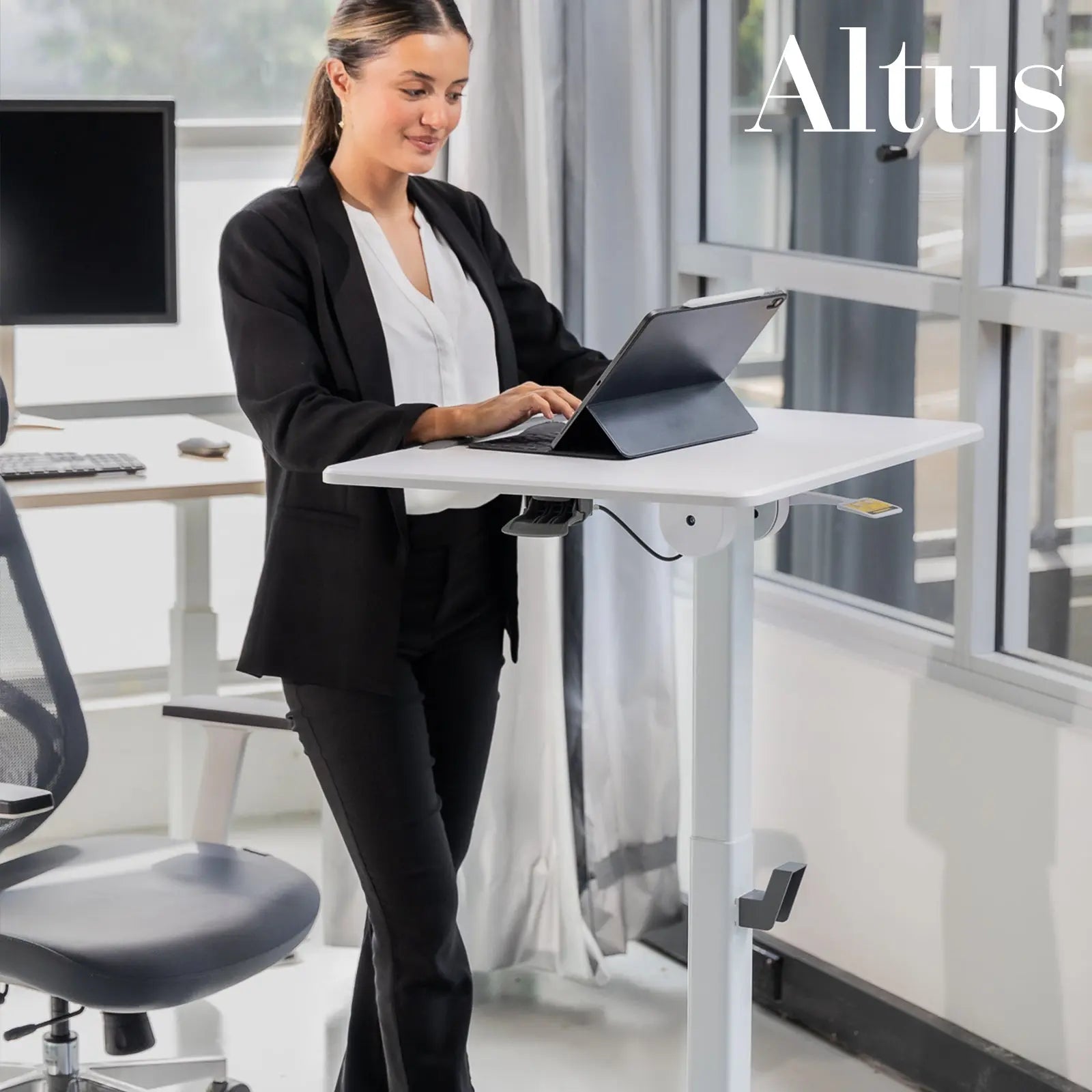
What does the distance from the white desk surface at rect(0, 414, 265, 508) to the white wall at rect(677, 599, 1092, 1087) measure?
2.94 feet

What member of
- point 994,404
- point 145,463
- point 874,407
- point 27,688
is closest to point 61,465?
point 145,463

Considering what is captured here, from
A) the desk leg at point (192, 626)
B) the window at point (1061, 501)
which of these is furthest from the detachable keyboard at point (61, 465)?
the window at point (1061, 501)

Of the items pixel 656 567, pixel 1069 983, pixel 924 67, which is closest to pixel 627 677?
pixel 656 567

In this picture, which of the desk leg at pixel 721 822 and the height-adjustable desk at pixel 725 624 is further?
the desk leg at pixel 721 822

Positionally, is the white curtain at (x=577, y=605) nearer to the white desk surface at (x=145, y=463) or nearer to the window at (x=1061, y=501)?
the white desk surface at (x=145, y=463)

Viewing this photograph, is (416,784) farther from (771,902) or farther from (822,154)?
(822,154)

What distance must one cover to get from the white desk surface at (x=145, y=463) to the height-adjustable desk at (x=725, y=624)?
113 cm

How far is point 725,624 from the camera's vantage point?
5.64 ft

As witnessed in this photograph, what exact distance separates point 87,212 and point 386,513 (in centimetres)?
134

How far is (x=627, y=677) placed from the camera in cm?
294

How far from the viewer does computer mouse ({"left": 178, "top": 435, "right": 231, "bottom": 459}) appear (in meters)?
2.91

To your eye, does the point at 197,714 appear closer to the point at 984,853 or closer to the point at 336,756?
the point at 336,756

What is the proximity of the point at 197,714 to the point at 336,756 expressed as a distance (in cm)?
31

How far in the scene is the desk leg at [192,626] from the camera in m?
2.89
